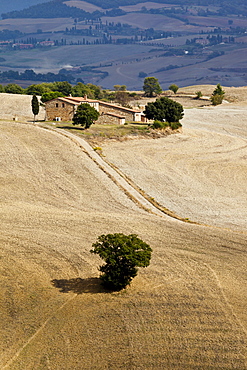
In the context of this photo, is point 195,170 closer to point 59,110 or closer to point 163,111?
point 163,111

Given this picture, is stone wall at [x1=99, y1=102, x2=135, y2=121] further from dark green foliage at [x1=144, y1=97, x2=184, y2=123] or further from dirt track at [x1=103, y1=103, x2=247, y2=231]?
dirt track at [x1=103, y1=103, x2=247, y2=231]

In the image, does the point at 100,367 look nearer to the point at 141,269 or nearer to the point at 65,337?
the point at 65,337

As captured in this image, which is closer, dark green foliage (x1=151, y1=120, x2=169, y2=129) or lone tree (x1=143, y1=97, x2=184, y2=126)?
dark green foliage (x1=151, y1=120, x2=169, y2=129)

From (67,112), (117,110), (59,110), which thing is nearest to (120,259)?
(67,112)

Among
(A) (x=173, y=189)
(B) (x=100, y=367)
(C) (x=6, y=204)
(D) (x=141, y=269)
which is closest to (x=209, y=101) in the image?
(A) (x=173, y=189)

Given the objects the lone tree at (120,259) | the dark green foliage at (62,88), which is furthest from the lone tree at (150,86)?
the lone tree at (120,259)

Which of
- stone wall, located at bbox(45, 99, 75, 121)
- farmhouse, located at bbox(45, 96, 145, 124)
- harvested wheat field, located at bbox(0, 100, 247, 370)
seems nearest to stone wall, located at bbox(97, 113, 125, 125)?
farmhouse, located at bbox(45, 96, 145, 124)
